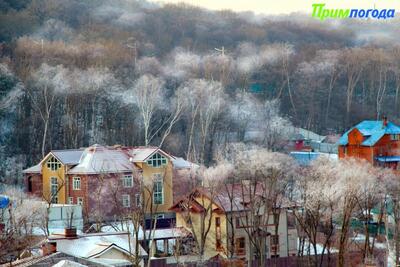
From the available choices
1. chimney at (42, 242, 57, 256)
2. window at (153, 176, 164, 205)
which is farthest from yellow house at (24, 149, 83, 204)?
chimney at (42, 242, 57, 256)

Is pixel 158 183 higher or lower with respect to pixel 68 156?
lower

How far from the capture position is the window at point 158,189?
4477cm

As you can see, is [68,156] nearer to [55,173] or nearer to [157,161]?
[55,173]

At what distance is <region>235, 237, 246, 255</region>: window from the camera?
117 feet

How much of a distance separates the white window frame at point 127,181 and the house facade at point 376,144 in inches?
638

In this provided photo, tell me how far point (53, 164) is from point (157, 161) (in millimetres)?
5078

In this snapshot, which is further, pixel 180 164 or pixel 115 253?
pixel 180 164

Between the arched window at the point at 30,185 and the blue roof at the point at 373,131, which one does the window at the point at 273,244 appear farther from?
the blue roof at the point at 373,131

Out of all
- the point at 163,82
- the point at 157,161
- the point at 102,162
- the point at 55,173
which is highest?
the point at 163,82

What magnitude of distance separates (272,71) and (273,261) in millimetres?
49412

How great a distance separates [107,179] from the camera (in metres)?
43.6

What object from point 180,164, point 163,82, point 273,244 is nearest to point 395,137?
point 180,164

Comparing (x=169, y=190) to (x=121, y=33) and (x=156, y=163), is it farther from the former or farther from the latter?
(x=121, y=33)

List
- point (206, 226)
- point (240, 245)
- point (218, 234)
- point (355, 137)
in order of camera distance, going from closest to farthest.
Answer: point (240, 245) → point (218, 234) → point (206, 226) → point (355, 137)
